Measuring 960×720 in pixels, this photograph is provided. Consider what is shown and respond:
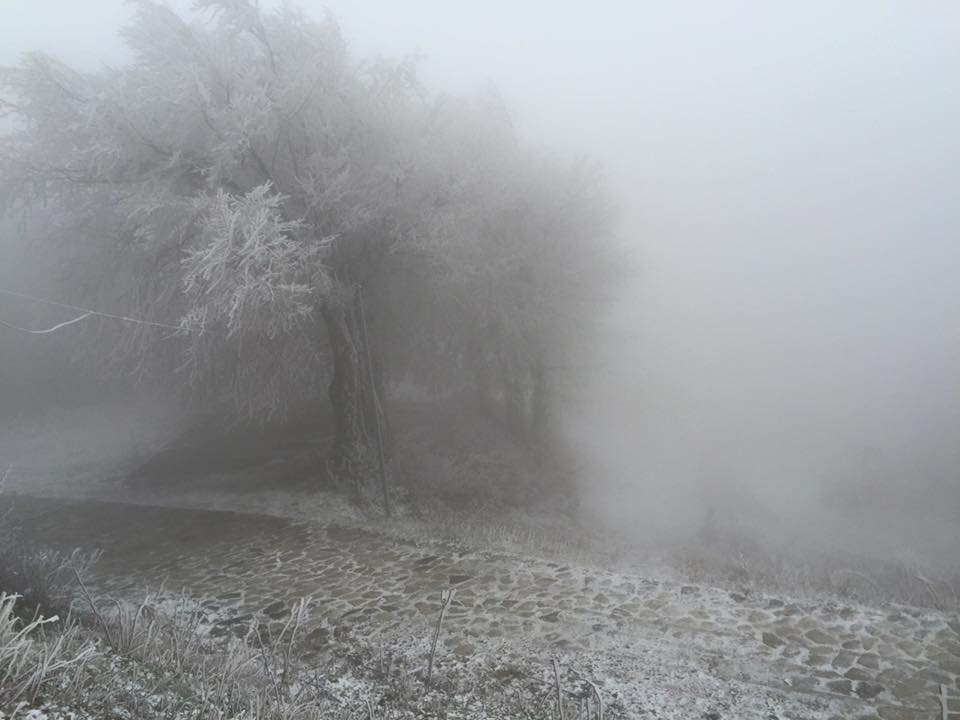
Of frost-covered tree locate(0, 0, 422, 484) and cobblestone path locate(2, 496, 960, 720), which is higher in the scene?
frost-covered tree locate(0, 0, 422, 484)

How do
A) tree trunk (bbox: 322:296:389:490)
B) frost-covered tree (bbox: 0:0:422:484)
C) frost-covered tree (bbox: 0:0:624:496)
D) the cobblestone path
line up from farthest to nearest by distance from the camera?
tree trunk (bbox: 322:296:389:490) < frost-covered tree (bbox: 0:0:624:496) < frost-covered tree (bbox: 0:0:422:484) < the cobblestone path

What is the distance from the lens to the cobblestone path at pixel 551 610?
4.86 m

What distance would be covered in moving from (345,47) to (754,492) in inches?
552

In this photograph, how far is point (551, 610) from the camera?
6297mm

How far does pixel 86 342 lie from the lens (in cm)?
1332

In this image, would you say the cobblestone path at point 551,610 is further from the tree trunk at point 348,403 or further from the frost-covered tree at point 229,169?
the frost-covered tree at point 229,169

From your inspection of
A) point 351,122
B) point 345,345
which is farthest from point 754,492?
point 351,122

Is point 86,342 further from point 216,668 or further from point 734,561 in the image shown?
point 734,561

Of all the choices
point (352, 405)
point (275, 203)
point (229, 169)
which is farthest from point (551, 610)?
point (229, 169)

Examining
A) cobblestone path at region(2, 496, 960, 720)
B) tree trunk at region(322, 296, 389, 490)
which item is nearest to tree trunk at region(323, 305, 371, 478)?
tree trunk at region(322, 296, 389, 490)

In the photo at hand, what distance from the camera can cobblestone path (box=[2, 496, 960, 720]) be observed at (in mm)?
4855

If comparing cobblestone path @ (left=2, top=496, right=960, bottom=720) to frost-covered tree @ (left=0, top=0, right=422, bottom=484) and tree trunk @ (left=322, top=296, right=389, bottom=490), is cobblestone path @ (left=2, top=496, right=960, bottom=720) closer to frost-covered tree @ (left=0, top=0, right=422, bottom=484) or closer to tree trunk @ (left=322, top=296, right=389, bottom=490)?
tree trunk @ (left=322, top=296, right=389, bottom=490)

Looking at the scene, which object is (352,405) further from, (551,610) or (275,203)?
(551,610)

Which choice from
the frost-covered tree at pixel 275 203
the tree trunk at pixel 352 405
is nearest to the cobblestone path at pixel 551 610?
the tree trunk at pixel 352 405
